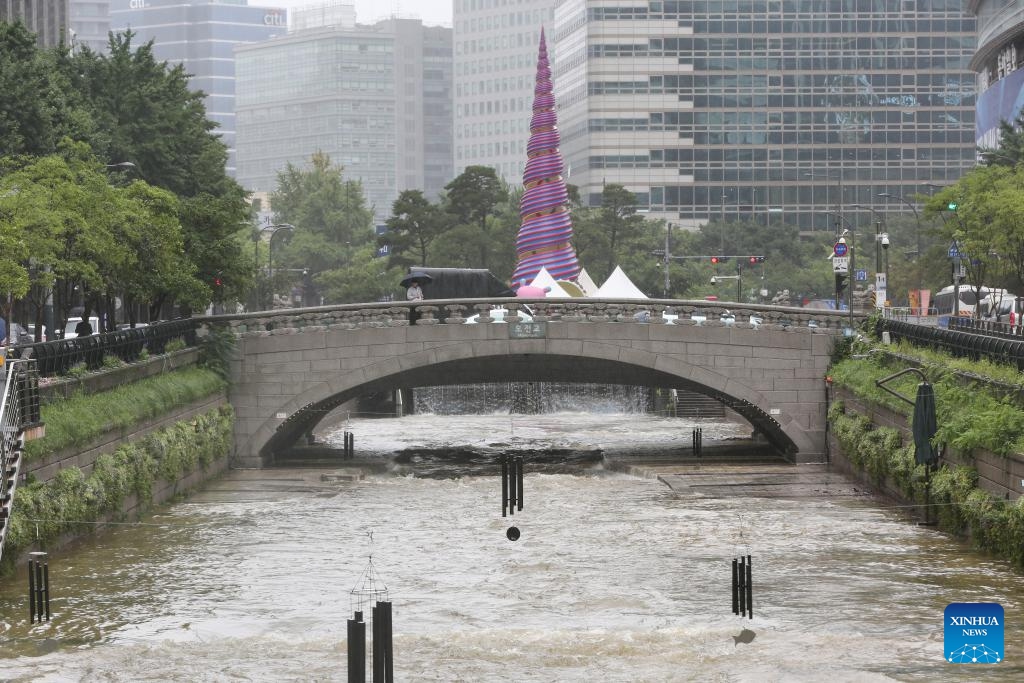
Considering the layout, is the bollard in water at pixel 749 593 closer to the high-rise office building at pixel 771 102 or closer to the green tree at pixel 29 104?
the green tree at pixel 29 104

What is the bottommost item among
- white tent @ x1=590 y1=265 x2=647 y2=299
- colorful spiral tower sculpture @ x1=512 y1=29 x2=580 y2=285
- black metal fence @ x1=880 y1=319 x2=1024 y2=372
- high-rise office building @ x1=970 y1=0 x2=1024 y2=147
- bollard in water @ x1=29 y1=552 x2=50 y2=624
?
bollard in water @ x1=29 y1=552 x2=50 y2=624

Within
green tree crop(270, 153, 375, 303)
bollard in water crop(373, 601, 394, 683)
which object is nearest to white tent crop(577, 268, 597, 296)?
green tree crop(270, 153, 375, 303)

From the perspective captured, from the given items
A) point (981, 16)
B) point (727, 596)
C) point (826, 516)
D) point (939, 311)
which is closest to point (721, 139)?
point (981, 16)

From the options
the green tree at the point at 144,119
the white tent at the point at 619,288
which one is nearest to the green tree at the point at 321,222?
the white tent at the point at 619,288

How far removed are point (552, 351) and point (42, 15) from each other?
5401cm

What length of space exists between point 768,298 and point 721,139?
35.3 meters

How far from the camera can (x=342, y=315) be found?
61156mm

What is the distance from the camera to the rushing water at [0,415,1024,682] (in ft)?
100

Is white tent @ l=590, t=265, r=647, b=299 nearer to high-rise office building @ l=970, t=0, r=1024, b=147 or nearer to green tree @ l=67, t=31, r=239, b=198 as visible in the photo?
green tree @ l=67, t=31, r=239, b=198

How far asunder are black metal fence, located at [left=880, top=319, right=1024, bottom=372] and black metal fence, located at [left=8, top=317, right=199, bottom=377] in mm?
24384

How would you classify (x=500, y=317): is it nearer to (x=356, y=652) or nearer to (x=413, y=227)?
(x=356, y=652)

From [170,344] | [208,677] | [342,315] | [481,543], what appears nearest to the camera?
[208,677]

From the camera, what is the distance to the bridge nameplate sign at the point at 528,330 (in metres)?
59.3

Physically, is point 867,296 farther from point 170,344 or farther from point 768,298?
point 768,298
